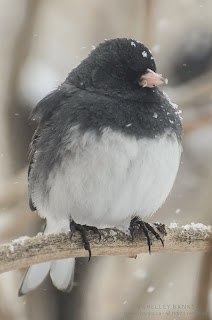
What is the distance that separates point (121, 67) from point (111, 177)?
573 millimetres

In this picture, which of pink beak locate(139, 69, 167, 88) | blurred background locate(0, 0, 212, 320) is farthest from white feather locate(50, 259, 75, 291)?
pink beak locate(139, 69, 167, 88)

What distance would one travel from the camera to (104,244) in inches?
95.4

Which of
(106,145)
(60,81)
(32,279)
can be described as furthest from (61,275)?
(60,81)

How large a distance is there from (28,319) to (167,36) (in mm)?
2166

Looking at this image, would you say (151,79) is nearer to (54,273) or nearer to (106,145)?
(106,145)

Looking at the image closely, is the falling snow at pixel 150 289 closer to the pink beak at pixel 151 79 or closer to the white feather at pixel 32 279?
the white feather at pixel 32 279

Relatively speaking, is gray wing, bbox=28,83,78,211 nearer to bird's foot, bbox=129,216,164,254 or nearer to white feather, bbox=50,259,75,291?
white feather, bbox=50,259,75,291

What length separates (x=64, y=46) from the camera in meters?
3.91

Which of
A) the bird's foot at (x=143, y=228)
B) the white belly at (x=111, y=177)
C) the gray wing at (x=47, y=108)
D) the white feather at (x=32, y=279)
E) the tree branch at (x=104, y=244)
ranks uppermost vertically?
the gray wing at (x=47, y=108)

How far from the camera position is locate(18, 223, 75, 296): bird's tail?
9.23 feet

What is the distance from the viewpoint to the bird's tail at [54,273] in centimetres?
281

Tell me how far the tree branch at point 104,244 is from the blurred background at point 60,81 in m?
0.65

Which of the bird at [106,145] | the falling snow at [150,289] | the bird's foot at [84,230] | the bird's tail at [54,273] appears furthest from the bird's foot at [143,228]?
the falling snow at [150,289]

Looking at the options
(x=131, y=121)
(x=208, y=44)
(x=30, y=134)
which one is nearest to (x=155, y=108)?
(x=131, y=121)
